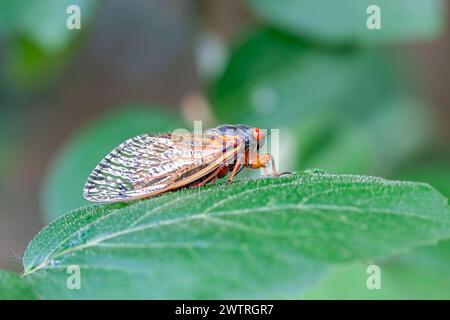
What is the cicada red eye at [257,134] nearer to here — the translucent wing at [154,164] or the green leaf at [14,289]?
the translucent wing at [154,164]

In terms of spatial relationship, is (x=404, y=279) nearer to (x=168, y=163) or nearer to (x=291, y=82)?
(x=168, y=163)

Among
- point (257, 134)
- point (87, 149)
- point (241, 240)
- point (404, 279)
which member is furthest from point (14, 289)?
point (87, 149)

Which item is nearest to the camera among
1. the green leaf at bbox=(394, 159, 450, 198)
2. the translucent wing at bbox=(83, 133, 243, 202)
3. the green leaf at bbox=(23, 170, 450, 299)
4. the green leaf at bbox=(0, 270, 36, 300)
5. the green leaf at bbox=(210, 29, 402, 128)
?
the green leaf at bbox=(23, 170, 450, 299)

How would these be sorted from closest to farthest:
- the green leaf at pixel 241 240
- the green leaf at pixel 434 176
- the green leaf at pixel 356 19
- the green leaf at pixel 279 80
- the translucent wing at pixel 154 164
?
1. the green leaf at pixel 241 240
2. the translucent wing at pixel 154 164
3. the green leaf at pixel 356 19
4. the green leaf at pixel 434 176
5. the green leaf at pixel 279 80

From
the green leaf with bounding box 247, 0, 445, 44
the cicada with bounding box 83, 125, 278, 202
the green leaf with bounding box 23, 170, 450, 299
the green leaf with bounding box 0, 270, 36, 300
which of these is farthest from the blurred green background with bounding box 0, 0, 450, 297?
the green leaf with bounding box 0, 270, 36, 300

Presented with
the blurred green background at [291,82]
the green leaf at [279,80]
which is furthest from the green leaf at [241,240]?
the green leaf at [279,80]

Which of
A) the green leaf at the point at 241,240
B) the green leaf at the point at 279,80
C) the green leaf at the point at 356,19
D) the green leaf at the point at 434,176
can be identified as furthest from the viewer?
the green leaf at the point at 279,80

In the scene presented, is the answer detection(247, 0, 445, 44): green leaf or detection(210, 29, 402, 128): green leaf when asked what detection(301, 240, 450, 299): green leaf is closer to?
detection(210, 29, 402, 128): green leaf
